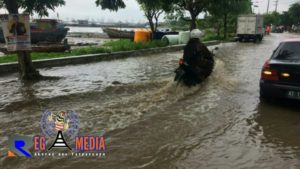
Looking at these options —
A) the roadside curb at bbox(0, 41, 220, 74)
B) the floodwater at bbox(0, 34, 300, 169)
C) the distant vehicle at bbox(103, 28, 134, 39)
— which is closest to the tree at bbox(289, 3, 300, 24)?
the distant vehicle at bbox(103, 28, 134, 39)

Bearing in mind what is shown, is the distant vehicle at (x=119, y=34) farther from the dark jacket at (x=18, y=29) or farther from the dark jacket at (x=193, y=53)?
the dark jacket at (x=193, y=53)

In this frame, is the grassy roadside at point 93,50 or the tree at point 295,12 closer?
the grassy roadside at point 93,50

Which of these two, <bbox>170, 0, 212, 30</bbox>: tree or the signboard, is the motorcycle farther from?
<bbox>170, 0, 212, 30</bbox>: tree

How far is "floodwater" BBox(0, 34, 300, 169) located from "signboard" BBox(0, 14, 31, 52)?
1.22 metres

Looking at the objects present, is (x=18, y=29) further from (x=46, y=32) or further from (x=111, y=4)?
(x=46, y=32)

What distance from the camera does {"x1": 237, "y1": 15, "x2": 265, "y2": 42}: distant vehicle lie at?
106ft

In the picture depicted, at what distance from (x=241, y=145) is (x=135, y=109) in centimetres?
255

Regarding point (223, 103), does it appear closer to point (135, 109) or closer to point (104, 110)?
point (135, 109)

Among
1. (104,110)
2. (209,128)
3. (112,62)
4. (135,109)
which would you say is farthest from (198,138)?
(112,62)

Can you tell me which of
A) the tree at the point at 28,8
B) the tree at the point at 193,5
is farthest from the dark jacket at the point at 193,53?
the tree at the point at 193,5

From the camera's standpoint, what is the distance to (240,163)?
416cm

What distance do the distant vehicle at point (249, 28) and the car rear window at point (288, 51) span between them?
88.3ft

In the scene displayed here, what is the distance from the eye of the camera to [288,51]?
6.78m

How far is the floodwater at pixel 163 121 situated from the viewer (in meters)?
4.25
